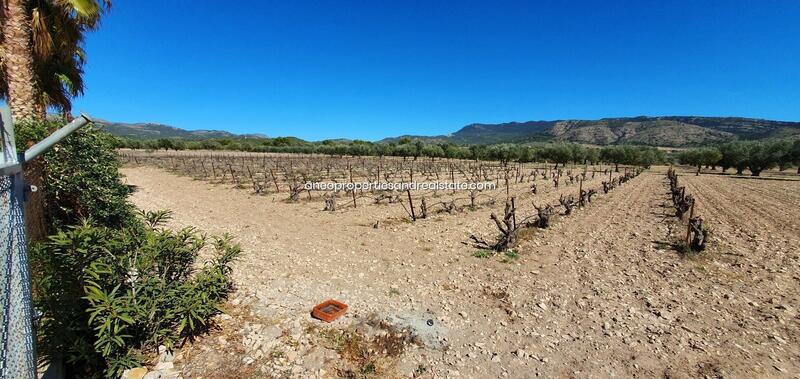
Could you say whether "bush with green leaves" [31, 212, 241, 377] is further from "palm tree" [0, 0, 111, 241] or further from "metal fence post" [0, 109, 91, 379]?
"palm tree" [0, 0, 111, 241]

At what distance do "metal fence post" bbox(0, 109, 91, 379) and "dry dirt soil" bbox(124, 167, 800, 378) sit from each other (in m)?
1.90

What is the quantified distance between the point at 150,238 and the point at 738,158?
6359cm

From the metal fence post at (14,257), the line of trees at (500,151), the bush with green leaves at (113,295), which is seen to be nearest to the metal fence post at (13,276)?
the metal fence post at (14,257)

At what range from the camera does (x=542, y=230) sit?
33.6ft

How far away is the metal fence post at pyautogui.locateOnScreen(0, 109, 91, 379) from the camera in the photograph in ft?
6.05

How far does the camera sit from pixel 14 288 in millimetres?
1971

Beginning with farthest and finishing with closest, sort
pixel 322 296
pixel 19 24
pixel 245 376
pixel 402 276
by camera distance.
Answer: pixel 402 276 < pixel 19 24 < pixel 322 296 < pixel 245 376

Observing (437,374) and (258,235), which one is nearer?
(437,374)

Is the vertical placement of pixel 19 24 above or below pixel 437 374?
above

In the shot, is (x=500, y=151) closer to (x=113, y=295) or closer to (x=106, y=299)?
(x=113, y=295)

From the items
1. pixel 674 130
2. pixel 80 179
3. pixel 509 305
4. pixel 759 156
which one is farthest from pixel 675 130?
pixel 80 179

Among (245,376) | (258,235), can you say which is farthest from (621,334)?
(258,235)

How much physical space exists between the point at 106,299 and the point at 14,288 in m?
1.27

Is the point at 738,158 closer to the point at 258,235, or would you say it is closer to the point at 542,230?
the point at 542,230
